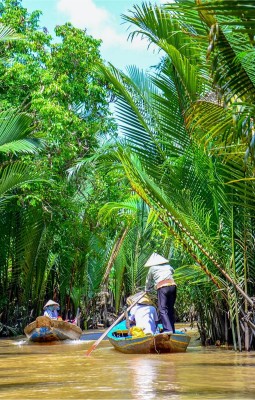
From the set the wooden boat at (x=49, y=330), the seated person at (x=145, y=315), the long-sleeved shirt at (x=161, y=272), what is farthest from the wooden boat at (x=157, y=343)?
the wooden boat at (x=49, y=330)

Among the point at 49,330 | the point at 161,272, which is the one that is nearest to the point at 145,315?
the point at 161,272

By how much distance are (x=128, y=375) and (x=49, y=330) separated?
27.1 feet

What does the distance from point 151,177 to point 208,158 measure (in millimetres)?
1497

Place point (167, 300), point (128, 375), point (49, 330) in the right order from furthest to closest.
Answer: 1. point (49, 330)
2. point (167, 300)
3. point (128, 375)

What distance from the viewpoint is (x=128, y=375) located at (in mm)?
8734

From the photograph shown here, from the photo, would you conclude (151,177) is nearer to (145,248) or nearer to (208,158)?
(208,158)

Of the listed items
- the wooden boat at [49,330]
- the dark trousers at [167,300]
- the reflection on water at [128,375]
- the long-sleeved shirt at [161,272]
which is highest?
the long-sleeved shirt at [161,272]

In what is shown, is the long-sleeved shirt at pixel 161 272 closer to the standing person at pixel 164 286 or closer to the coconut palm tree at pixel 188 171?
the standing person at pixel 164 286

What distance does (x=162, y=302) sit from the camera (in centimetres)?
1307

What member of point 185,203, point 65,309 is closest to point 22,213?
point 65,309

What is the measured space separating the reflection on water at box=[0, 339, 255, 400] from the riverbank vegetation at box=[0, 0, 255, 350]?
1.14 m

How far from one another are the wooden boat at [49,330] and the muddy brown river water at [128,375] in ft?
10.3

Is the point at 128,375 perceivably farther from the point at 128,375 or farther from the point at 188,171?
the point at 188,171

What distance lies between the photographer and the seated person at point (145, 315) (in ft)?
44.2
